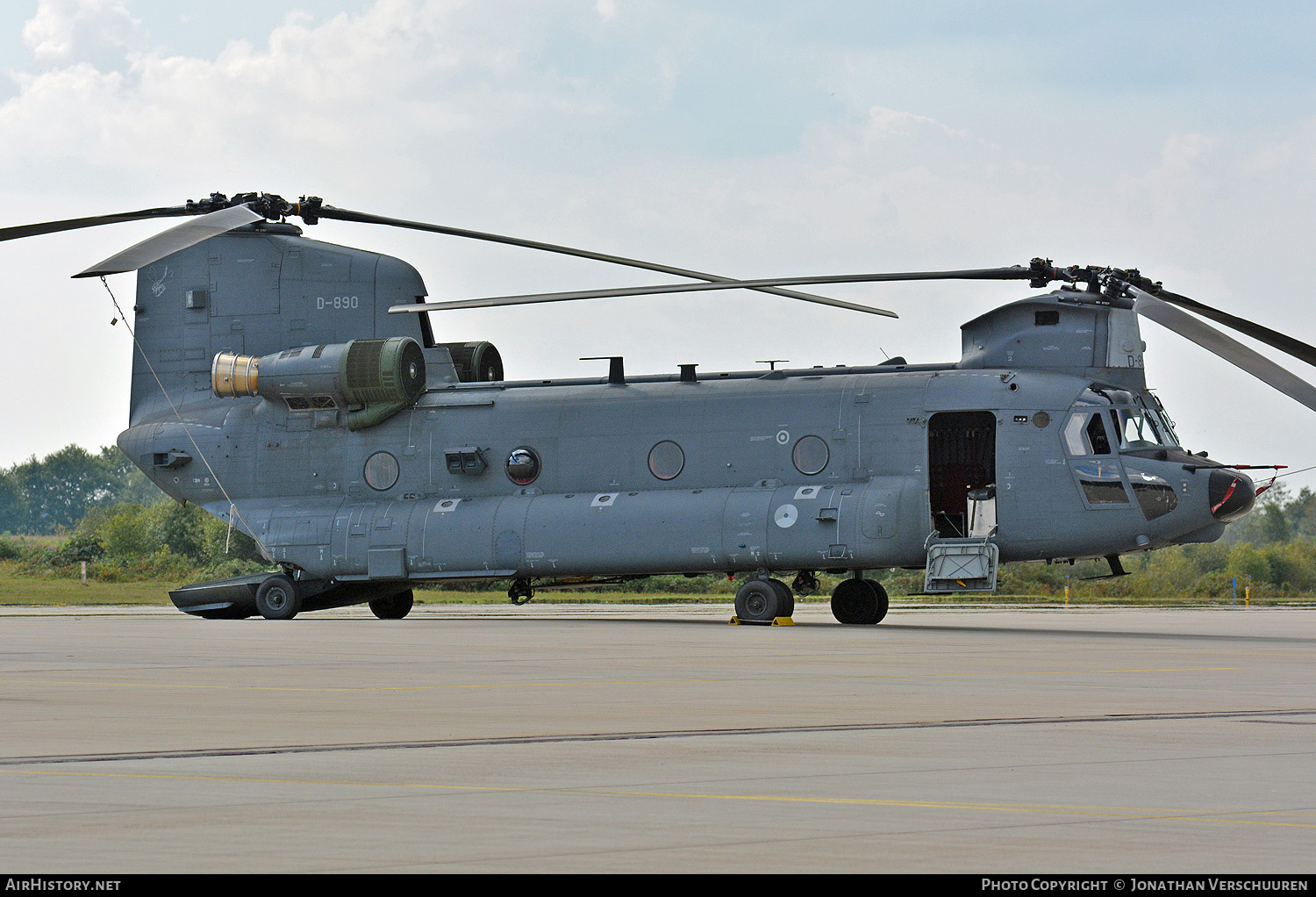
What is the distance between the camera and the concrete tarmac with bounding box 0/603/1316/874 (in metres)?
7.06

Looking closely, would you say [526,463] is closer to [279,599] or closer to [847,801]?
[279,599]

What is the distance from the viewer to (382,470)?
3766cm

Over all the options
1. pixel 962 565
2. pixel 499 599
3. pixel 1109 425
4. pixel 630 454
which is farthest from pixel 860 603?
pixel 499 599

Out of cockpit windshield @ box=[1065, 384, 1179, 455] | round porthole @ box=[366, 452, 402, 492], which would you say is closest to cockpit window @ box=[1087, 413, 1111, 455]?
cockpit windshield @ box=[1065, 384, 1179, 455]

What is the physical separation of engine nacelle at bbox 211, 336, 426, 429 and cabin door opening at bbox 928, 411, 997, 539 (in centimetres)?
1106

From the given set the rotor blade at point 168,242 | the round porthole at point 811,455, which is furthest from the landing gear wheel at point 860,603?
the rotor blade at point 168,242

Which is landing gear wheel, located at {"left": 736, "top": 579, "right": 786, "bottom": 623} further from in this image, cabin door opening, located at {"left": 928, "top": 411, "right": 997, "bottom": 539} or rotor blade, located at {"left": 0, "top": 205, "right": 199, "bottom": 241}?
rotor blade, located at {"left": 0, "top": 205, "right": 199, "bottom": 241}

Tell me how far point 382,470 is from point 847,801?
29.9m

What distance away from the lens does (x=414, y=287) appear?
127 ft

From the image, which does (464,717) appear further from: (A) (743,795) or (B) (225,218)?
(B) (225,218)

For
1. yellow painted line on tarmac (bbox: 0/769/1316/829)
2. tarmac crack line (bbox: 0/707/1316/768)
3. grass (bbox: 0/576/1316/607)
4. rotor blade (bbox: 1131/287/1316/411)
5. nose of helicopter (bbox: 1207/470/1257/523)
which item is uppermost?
rotor blade (bbox: 1131/287/1316/411)

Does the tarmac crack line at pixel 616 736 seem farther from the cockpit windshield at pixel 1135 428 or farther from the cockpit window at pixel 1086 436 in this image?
the cockpit windshield at pixel 1135 428
